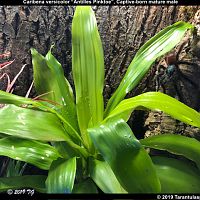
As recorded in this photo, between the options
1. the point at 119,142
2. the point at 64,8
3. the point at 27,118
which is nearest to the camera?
the point at 119,142

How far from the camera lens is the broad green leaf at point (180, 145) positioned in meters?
0.80

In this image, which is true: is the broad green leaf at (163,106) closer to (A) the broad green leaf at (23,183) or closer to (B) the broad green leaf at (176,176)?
(B) the broad green leaf at (176,176)

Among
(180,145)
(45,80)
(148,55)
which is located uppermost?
(148,55)

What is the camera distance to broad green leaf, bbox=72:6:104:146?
91cm

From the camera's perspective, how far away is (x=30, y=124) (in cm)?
76

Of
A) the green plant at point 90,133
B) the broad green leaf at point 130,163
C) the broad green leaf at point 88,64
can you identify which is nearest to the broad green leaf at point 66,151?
the green plant at point 90,133

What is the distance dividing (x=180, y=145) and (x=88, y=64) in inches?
14.5

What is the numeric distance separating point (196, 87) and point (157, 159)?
0.28m

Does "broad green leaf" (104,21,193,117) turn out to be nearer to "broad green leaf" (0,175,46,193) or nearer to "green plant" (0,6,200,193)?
"green plant" (0,6,200,193)

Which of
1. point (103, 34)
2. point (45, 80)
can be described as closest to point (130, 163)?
point (45, 80)

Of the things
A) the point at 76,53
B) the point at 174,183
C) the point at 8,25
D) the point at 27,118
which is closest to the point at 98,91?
the point at 76,53

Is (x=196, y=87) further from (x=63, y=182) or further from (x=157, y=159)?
(x=63, y=182)

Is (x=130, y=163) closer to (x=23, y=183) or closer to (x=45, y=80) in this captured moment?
(x=23, y=183)

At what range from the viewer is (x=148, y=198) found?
708 mm
